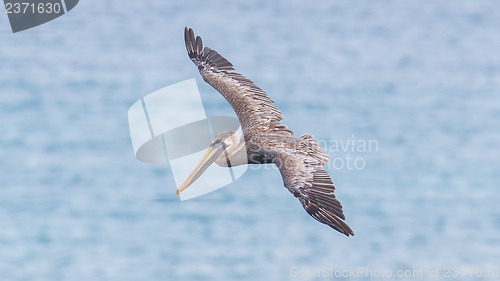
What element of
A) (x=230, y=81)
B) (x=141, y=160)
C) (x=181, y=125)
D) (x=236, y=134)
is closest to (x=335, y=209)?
(x=236, y=134)

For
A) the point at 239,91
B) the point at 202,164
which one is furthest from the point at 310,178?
the point at 239,91

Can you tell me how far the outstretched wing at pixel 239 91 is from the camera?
12.5 metres

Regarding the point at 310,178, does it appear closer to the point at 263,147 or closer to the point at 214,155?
the point at 263,147

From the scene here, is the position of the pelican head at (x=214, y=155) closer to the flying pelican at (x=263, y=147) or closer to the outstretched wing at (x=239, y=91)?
the flying pelican at (x=263, y=147)

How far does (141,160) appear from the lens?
639 inches

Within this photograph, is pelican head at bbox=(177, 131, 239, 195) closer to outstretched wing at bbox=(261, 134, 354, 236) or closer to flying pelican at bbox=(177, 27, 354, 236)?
flying pelican at bbox=(177, 27, 354, 236)

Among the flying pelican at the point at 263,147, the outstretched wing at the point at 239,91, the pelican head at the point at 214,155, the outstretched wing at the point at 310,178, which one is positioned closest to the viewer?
the outstretched wing at the point at 310,178

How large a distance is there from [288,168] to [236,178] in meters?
2.56

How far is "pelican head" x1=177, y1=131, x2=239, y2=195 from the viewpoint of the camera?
12383 millimetres

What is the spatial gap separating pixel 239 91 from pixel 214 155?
1.36 m

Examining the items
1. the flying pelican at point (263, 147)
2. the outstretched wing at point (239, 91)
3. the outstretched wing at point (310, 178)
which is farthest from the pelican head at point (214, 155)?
the outstretched wing at point (310, 178)

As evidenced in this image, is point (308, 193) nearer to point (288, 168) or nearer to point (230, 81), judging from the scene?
Answer: point (288, 168)

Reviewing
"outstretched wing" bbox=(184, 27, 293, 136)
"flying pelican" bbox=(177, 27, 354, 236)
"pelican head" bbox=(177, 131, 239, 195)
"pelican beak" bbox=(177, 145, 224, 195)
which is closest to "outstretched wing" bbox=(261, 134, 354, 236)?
"flying pelican" bbox=(177, 27, 354, 236)

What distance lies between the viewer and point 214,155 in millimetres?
12430
